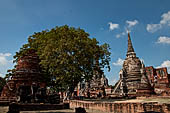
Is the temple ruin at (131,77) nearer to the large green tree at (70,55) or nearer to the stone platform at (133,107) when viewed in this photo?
the large green tree at (70,55)

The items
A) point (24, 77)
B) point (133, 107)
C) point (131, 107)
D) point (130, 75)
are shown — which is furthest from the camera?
point (130, 75)

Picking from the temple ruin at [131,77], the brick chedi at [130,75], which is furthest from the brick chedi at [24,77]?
the brick chedi at [130,75]

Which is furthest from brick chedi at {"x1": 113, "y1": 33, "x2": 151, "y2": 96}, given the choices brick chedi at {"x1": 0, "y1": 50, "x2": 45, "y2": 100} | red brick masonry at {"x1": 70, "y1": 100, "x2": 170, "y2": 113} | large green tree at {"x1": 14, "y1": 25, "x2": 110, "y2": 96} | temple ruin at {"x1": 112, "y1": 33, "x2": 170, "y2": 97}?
red brick masonry at {"x1": 70, "y1": 100, "x2": 170, "y2": 113}

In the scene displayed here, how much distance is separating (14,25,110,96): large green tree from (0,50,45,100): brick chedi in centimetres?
126

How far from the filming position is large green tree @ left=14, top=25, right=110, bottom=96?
20109mm

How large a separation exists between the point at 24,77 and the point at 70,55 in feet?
21.2

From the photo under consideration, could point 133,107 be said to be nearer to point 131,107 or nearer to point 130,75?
point 131,107

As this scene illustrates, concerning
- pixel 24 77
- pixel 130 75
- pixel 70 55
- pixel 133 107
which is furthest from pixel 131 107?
pixel 130 75

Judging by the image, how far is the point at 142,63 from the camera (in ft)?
140

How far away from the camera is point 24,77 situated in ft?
64.8

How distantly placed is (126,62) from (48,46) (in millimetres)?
32504

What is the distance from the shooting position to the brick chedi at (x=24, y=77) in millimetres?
19406

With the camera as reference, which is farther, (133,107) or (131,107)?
(131,107)

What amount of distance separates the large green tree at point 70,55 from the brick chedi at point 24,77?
126cm
